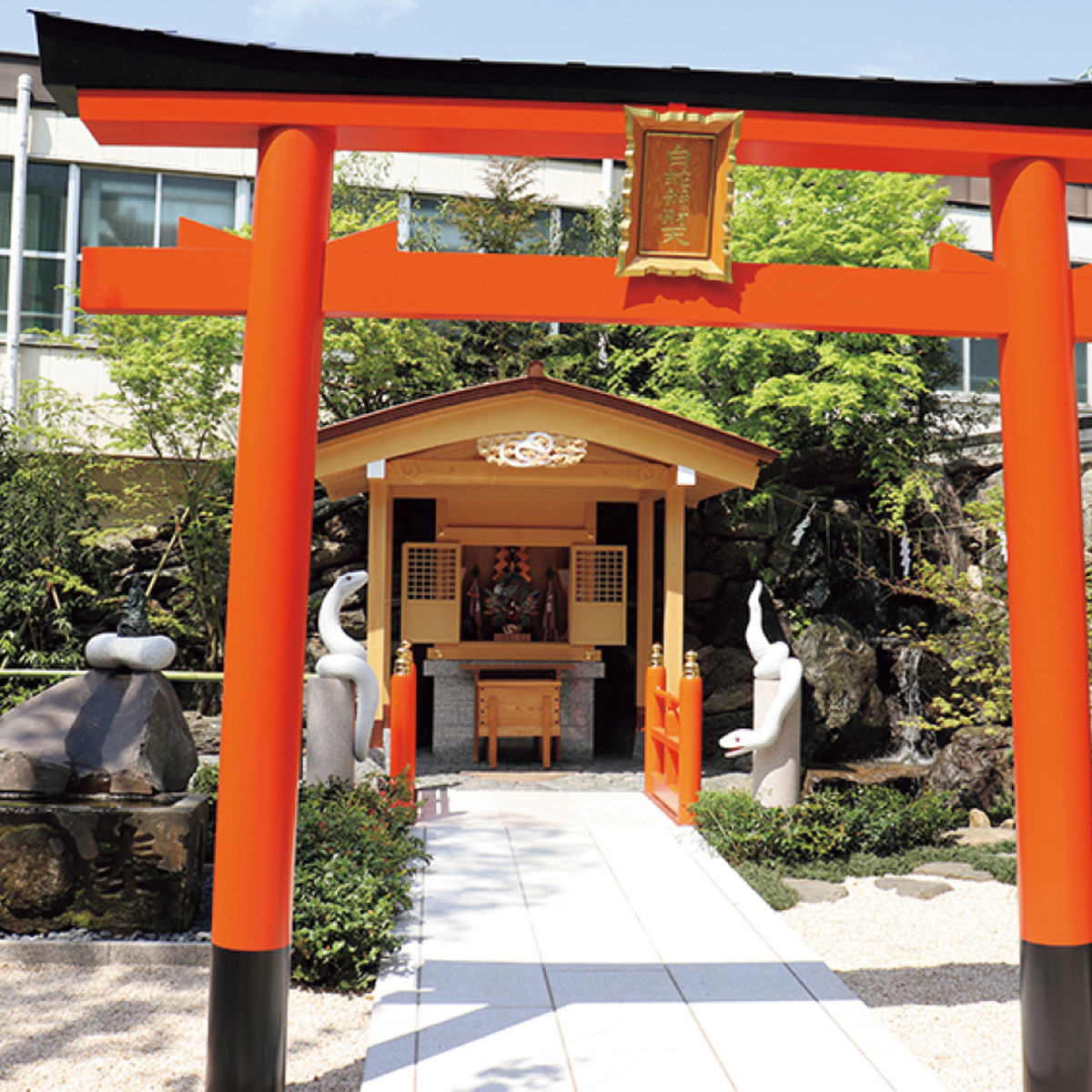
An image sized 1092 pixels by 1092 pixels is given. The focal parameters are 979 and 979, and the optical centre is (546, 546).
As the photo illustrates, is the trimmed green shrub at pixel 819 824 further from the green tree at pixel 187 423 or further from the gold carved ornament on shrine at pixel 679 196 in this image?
the green tree at pixel 187 423

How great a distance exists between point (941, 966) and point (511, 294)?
4397 mm

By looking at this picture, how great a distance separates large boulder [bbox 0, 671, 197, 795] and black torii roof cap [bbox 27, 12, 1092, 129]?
347 cm

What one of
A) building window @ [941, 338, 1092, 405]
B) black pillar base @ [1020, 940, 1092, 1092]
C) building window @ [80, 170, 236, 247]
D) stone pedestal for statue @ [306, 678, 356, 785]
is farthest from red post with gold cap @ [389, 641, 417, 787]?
building window @ [941, 338, 1092, 405]

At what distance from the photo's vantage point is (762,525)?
1291cm

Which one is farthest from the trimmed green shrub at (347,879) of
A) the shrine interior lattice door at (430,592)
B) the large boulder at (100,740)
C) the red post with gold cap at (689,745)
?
the shrine interior lattice door at (430,592)

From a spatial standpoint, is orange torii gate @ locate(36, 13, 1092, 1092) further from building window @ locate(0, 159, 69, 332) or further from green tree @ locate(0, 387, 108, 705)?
building window @ locate(0, 159, 69, 332)

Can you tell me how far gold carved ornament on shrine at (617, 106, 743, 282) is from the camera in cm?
393

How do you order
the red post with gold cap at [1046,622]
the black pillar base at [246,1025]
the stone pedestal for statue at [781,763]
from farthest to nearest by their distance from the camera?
the stone pedestal for statue at [781,763], the red post with gold cap at [1046,622], the black pillar base at [246,1025]

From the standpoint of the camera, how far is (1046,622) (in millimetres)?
3936

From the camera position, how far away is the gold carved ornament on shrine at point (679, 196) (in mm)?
3930

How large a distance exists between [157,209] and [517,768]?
10.7 metres

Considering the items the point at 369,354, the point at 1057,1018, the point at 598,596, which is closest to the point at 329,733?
the point at 598,596

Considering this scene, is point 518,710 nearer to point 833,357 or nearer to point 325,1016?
point 833,357

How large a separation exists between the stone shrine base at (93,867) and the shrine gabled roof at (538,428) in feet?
15.3
